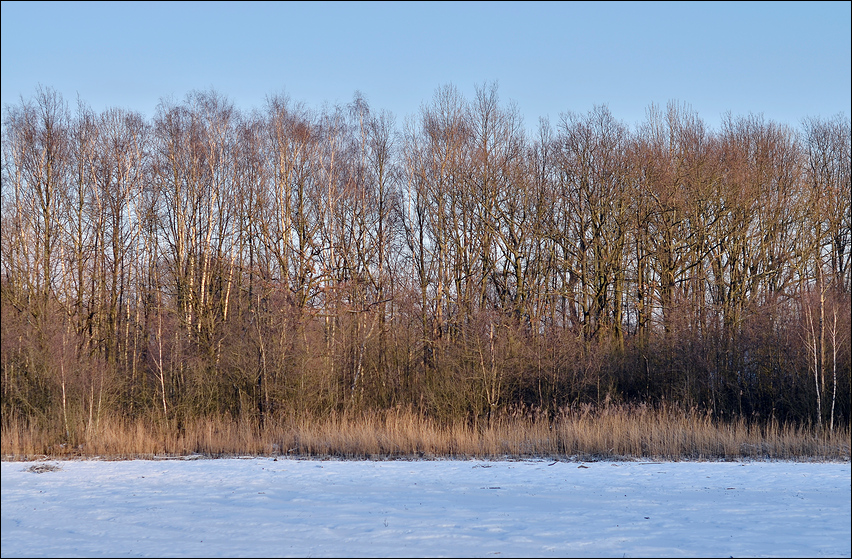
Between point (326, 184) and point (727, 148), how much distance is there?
46.7 ft

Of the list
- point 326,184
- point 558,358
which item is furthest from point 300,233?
point 558,358

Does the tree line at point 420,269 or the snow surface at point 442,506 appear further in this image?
the tree line at point 420,269

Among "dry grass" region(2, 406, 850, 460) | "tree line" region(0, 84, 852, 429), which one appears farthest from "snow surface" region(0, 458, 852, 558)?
"tree line" region(0, 84, 852, 429)

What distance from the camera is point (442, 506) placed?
9.09m

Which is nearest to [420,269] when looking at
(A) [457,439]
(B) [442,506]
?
(A) [457,439]

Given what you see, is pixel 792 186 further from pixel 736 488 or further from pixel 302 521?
pixel 302 521

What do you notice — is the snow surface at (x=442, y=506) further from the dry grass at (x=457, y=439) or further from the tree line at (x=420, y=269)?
the tree line at (x=420, y=269)

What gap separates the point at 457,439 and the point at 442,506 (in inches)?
243

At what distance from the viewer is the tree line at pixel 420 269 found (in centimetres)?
1930

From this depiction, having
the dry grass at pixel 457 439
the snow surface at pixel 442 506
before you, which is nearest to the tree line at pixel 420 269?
the dry grass at pixel 457 439

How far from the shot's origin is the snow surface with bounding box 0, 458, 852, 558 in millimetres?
7125

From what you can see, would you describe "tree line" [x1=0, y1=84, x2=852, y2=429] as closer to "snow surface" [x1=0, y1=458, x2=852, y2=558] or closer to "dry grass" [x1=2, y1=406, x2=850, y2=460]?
"dry grass" [x1=2, y1=406, x2=850, y2=460]

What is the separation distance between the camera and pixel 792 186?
23078mm

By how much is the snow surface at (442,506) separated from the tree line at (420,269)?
6188 mm
